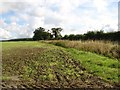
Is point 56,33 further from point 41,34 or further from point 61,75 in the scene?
point 61,75

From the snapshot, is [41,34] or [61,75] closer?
[61,75]

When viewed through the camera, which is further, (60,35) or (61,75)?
(60,35)

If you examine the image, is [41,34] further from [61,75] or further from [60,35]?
[61,75]

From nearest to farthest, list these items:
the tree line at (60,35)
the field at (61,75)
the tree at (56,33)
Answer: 1. the field at (61,75)
2. the tree line at (60,35)
3. the tree at (56,33)

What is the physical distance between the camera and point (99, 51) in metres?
19.4

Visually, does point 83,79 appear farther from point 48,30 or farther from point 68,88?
point 48,30

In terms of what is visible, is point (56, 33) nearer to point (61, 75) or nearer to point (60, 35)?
point (60, 35)

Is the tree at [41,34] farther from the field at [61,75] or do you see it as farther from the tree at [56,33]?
the field at [61,75]

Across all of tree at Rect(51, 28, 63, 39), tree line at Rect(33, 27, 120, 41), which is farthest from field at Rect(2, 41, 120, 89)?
tree at Rect(51, 28, 63, 39)

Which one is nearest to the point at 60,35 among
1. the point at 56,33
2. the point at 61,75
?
the point at 56,33

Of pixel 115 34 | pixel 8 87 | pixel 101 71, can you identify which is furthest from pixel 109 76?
pixel 115 34

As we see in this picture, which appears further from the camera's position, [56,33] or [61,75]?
[56,33]

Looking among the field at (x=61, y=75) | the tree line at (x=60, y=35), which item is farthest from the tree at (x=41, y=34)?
the field at (x=61, y=75)

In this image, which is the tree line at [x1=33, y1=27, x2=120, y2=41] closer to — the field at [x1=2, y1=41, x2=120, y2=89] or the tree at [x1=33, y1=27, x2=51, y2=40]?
the tree at [x1=33, y1=27, x2=51, y2=40]
